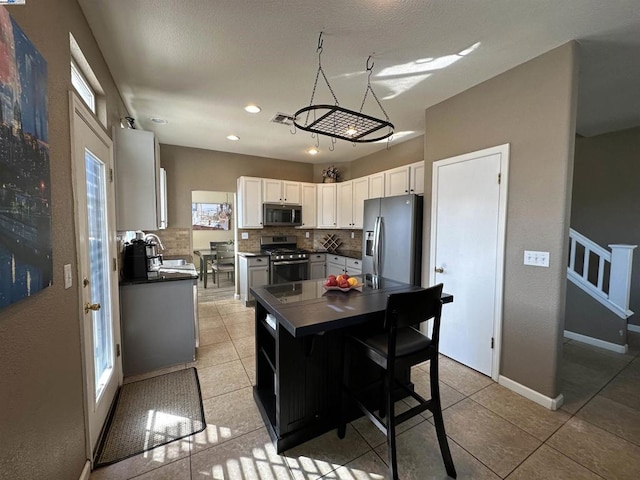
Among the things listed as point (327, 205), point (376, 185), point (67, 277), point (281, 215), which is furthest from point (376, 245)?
point (67, 277)

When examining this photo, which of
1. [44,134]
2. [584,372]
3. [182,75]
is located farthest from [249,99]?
[584,372]

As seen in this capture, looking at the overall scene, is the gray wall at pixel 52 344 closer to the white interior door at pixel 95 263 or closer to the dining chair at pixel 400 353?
the white interior door at pixel 95 263

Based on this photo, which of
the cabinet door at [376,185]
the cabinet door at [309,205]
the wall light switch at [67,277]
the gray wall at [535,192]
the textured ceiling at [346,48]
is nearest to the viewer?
the wall light switch at [67,277]

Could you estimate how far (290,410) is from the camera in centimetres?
175

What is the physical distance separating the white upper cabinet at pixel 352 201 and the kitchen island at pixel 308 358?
9.18 feet

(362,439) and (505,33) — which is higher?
(505,33)

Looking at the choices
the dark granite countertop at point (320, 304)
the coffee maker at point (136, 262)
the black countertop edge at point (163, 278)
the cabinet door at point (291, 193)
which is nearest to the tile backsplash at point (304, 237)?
the cabinet door at point (291, 193)

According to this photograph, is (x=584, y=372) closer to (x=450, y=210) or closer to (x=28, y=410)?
(x=450, y=210)

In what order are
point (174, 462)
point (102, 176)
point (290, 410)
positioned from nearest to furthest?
point (174, 462)
point (290, 410)
point (102, 176)

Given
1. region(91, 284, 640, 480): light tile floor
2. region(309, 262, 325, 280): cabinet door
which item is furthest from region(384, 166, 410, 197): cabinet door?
region(91, 284, 640, 480): light tile floor

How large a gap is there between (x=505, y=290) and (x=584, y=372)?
4.21 feet

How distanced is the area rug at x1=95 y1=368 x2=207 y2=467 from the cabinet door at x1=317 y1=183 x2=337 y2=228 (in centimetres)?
343

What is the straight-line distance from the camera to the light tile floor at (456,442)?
157cm

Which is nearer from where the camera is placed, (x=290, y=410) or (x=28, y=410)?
(x=28, y=410)
